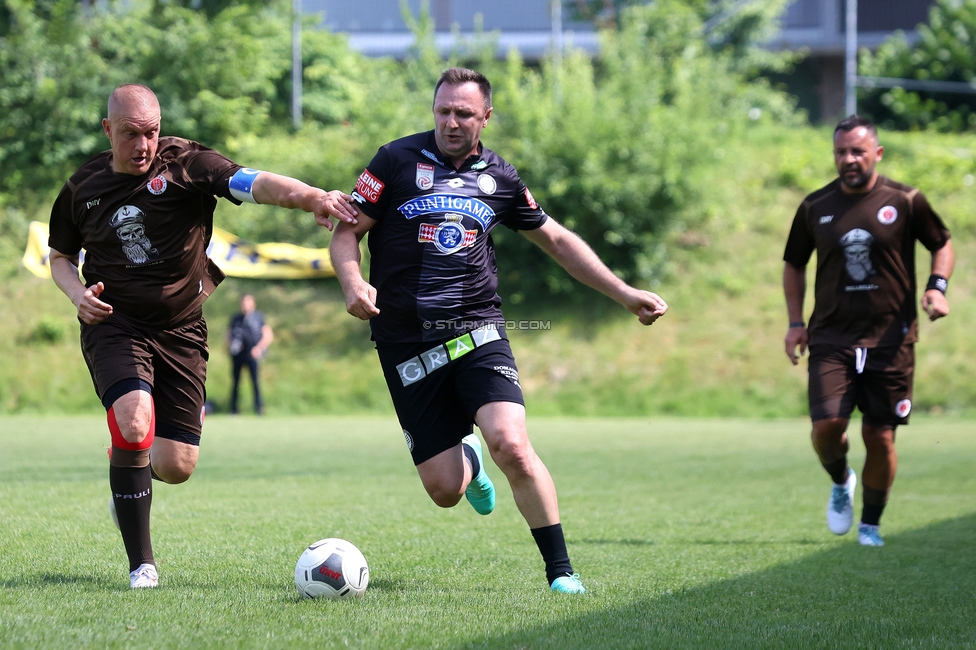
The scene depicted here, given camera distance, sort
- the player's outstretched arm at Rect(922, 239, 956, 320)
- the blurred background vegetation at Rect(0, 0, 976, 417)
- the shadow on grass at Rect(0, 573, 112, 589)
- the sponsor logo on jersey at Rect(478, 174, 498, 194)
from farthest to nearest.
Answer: the blurred background vegetation at Rect(0, 0, 976, 417) → the player's outstretched arm at Rect(922, 239, 956, 320) → the sponsor logo on jersey at Rect(478, 174, 498, 194) → the shadow on grass at Rect(0, 573, 112, 589)

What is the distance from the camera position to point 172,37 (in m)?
27.9

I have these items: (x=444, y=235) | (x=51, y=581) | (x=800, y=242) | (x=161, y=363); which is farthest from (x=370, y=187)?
(x=800, y=242)

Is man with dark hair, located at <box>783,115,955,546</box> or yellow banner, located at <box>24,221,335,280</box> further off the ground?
man with dark hair, located at <box>783,115,955,546</box>

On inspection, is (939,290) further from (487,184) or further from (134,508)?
(134,508)

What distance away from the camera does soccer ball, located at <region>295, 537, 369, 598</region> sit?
184 inches

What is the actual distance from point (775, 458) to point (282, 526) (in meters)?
7.62

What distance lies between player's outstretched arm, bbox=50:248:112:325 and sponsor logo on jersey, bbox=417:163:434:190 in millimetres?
1566

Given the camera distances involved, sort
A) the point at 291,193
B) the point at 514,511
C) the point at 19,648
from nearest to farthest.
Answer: the point at 19,648 < the point at 291,193 < the point at 514,511

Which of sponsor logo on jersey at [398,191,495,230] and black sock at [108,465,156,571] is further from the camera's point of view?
sponsor logo on jersey at [398,191,495,230]

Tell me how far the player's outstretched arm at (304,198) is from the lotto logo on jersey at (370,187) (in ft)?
0.31

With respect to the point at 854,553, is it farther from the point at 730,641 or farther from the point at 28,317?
the point at 28,317

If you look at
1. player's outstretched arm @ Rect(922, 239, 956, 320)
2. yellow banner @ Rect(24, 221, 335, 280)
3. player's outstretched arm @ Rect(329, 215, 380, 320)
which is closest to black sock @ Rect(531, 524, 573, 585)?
player's outstretched arm @ Rect(329, 215, 380, 320)

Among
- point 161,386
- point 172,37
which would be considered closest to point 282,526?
point 161,386

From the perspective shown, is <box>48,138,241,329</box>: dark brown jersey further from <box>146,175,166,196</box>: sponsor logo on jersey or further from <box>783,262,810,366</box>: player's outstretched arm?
<box>783,262,810,366</box>: player's outstretched arm
